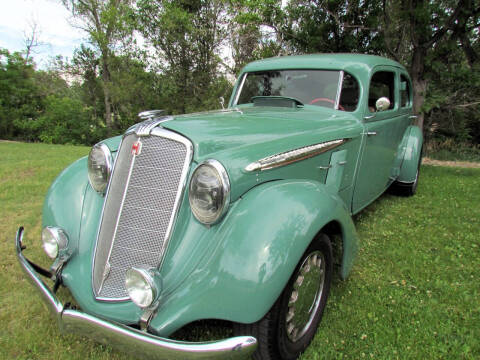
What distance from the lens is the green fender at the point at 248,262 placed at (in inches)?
55.8

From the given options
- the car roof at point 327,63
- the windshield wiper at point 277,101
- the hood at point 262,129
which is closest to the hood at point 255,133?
the hood at point 262,129

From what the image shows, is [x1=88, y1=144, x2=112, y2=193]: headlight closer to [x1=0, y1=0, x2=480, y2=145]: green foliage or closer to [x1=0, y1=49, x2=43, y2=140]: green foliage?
[x1=0, y1=0, x2=480, y2=145]: green foliage

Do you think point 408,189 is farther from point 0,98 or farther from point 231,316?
point 0,98

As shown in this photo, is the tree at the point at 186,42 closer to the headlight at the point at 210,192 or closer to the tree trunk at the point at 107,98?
the tree trunk at the point at 107,98

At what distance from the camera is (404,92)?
13.9ft

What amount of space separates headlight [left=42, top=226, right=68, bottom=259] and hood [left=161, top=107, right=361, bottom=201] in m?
0.92

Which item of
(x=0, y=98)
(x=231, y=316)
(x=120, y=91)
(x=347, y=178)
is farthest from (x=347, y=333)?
(x=0, y=98)

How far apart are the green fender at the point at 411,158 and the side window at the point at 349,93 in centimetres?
170

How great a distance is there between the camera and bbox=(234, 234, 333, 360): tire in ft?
5.13

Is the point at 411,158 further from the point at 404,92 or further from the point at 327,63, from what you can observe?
the point at 327,63

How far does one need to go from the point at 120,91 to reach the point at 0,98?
6.08 metres

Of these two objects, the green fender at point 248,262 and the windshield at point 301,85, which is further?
Answer: the windshield at point 301,85

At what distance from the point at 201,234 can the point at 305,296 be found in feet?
2.30

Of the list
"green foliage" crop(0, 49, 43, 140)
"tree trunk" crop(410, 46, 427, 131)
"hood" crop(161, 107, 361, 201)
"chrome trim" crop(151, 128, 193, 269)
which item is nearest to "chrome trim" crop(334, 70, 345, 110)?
"hood" crop(161, 107, 361, 201)
